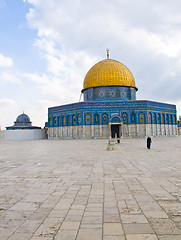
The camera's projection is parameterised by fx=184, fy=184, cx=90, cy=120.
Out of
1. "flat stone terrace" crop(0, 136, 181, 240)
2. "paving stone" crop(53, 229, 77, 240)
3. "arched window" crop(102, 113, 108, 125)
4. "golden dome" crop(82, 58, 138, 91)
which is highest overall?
"golden dome" crop(82, 58, 138, 91)

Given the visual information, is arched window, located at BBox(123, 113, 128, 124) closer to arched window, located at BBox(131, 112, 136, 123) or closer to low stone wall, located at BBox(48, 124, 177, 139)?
low stone wall, located at BBox(48, 124, 177, 139)

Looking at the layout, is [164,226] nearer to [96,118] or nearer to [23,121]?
[96,118]

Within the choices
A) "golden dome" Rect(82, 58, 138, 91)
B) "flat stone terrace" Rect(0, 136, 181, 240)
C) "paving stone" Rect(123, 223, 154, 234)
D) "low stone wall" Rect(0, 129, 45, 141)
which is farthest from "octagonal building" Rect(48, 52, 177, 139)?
"paving stone" Rect(123, 223, 154, 234)

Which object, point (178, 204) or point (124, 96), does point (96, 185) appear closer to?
point (178, 204)

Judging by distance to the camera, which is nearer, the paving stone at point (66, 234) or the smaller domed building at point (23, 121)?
the paving stone at point (66, 234)

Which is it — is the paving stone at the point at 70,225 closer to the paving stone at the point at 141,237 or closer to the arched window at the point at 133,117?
the paving stone at the point at 141,237

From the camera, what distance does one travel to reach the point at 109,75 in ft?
106

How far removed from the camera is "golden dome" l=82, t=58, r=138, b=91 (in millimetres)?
32156

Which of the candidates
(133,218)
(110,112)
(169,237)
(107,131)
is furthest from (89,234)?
(110,112)

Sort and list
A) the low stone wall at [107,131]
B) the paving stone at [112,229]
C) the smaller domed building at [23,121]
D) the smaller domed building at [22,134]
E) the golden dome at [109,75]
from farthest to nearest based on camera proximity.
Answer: the smaller domed building at [23,121], the smaller domed building at [22,134], the golden dome at [109,75], the low stone wall at [107,131], the paving stone at [112,229]

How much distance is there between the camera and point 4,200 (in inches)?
125

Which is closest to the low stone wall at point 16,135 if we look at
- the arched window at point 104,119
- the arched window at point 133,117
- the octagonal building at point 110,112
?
the octagonal building at point 110,112

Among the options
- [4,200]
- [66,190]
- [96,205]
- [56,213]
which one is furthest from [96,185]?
[4,200]

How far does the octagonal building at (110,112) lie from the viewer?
29.3 metres
